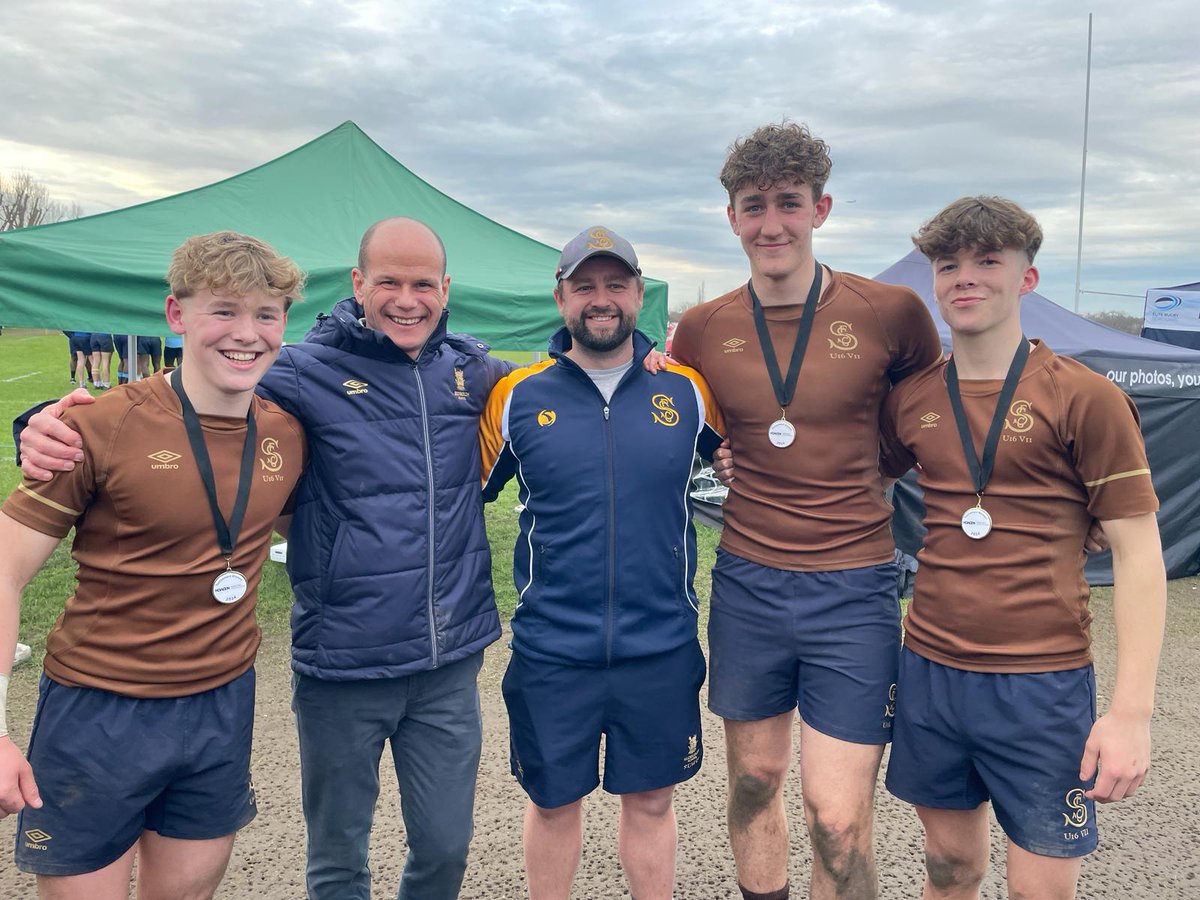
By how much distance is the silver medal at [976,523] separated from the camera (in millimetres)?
2445

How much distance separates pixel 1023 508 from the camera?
242 centimetres

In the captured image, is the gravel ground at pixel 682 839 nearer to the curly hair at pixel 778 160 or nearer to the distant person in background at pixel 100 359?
the curly hair at pixel 778 160

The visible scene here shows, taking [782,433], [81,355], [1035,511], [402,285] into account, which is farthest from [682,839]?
[81,355]

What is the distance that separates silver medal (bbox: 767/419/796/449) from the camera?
2.85 m

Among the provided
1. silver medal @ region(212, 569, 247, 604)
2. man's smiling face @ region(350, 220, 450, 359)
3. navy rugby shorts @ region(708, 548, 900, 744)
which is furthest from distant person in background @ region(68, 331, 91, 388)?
navy rugby shorts @ region(708, 548, 900, 744)

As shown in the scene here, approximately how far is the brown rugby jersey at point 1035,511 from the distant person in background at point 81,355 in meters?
→ 19.6

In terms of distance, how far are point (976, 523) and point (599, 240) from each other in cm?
152

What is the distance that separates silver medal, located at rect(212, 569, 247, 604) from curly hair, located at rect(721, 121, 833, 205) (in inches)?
81.7

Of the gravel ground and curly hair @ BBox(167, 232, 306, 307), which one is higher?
curly hair @ BBox(167, 232, 306, 307)

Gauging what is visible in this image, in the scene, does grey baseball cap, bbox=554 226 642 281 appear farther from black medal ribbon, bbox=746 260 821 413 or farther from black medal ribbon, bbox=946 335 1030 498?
black medal ribbon, bbox=946 335 1030 498

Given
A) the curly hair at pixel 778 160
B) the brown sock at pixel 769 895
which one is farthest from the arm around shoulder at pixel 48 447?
the brown sock at pixel 769 895

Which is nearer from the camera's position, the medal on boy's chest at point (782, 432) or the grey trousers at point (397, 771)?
the grey trousers at point (397, 771)

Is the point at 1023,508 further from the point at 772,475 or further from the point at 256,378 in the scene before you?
the point at 256,378

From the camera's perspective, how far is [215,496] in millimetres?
2242
